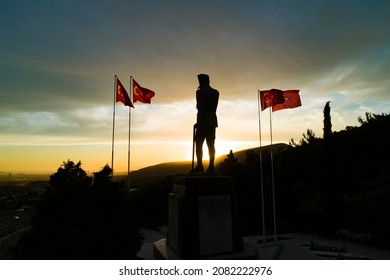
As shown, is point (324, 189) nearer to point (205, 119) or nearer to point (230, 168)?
point (230, 168)

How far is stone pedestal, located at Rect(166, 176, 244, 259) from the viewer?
22.7 feet

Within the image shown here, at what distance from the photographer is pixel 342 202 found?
20734 mm

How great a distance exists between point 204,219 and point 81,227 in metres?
6.03

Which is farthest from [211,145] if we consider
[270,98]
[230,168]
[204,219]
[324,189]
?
[230,168]

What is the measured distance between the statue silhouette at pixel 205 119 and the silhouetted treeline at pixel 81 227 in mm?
4928

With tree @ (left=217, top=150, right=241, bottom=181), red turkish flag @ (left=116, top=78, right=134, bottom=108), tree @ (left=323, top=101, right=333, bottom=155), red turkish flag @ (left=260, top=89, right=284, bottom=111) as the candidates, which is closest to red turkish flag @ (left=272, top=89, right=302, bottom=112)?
red turkish flag @ (left=260, top=89, right=284, bottom=111)

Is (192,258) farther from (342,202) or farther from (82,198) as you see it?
(342,202)

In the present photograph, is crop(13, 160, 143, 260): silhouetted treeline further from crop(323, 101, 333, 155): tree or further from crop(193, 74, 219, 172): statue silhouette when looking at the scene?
crop(323, 101, 333, 155): tree

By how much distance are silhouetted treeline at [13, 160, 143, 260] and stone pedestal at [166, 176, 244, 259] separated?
386 cm

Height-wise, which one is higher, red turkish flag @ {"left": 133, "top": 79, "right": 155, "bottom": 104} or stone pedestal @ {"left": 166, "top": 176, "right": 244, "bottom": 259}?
red turkish flag @ {"left": 133, "top": 79, "right": 155, "bottom": 104}

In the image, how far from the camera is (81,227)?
10594 millimetres

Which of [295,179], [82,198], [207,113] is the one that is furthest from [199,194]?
[295,179]

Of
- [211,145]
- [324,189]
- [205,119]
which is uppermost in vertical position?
[205,119]

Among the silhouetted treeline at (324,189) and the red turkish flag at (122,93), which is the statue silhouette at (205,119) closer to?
the red turkish flag at (122,93)
